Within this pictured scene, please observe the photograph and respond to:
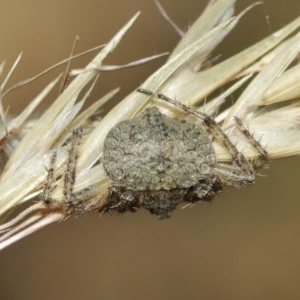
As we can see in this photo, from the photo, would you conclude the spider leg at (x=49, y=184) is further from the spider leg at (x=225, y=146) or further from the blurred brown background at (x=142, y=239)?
the blurred brown background at (x=142, y=239)

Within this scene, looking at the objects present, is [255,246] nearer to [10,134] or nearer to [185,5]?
[185,5]

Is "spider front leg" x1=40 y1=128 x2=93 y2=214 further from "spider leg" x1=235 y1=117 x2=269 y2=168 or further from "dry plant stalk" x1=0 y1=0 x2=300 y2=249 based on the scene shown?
"spider leg" x1=235 y1=117 x2=269 y2=168

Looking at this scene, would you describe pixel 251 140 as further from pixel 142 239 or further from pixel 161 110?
pixel 142 239

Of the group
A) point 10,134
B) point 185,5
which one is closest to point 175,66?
point 10,134

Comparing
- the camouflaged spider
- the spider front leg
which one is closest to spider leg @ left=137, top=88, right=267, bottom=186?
the camouflaged spider

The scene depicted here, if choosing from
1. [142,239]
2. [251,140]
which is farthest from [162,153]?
[142,239]

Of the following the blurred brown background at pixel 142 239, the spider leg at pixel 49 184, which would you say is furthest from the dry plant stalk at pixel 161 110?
the blurred brown background at pixel 142 239

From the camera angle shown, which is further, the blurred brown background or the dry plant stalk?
the blurred brown background
